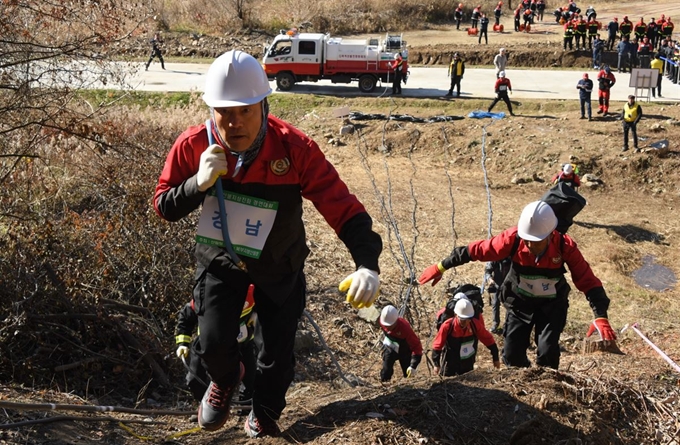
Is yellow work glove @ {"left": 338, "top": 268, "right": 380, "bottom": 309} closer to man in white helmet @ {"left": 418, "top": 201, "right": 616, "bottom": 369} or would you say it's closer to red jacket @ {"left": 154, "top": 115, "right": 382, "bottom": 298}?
red jacket @ {"left": 154, "top": 115, "right": 382, "bottom": 298}

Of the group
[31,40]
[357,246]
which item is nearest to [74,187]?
[31,40]

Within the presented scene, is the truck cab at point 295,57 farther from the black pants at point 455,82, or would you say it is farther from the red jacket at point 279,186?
the red jacket at point 279,186

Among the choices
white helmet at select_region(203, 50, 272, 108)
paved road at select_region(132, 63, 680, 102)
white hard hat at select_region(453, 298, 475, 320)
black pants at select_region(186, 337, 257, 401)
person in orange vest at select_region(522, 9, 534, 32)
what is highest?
person in orange vest at select_region(522, 9, 534, 32)

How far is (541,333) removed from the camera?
706cm

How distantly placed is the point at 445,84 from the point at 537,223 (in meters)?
23.3

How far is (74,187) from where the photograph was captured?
36.9 ft

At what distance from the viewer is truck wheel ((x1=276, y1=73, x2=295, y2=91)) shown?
90.0ft

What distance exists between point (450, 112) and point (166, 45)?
16294 mm

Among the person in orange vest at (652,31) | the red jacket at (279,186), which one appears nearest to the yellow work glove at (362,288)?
the red jacket at (279,186)

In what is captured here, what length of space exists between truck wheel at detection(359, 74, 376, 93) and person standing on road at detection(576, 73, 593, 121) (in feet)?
24.5

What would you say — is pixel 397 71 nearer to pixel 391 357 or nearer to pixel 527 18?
pixel 527 18

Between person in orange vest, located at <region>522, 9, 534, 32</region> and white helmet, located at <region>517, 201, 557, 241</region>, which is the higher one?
person in orange vest, located at <region>522, 9, 534, 32</region>

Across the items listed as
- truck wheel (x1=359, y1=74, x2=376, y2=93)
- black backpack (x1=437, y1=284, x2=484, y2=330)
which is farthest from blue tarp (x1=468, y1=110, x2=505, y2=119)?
black backpack (x1=437, y1=284, x2=484, y2=330)

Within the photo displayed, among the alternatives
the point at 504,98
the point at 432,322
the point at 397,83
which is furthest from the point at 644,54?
the point at 432,322
